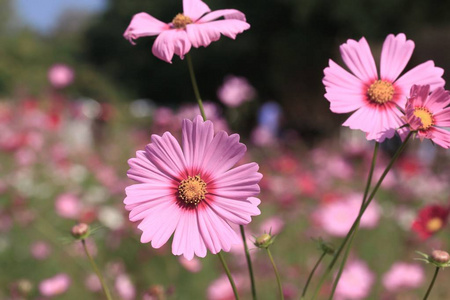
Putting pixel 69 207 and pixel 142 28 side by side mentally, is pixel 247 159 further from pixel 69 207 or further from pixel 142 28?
pixel 142 28

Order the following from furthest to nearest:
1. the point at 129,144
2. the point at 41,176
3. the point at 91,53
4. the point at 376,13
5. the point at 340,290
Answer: the point at 91,53, the point at 376,13, the point at 129,144, the point at 41,176, the point at 340,290

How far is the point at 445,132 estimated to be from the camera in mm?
675

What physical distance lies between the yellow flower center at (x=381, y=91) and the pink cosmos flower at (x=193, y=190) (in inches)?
8.3

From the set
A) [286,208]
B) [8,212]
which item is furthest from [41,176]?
[286,208]

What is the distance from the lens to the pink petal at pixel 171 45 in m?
0.68

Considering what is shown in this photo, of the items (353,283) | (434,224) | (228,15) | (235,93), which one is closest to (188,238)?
(228,15)

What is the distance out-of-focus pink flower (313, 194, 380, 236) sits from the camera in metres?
2.47

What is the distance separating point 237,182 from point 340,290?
151 cm

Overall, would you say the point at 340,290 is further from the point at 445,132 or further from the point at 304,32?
the point at 304,32

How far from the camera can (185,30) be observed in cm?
73

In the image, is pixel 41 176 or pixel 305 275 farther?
pixel 41 176

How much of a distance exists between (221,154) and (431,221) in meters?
0.83

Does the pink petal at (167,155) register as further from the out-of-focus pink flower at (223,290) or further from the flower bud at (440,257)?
the out-of-focus pink flower at (223,290)

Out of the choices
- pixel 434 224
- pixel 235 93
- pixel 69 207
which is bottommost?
pixel 434 224
